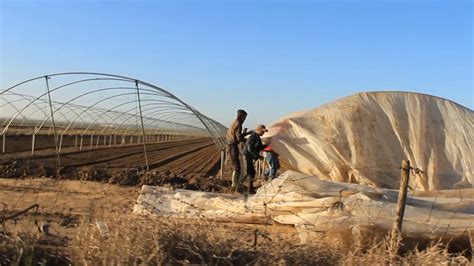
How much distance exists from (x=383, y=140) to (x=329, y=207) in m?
3.29

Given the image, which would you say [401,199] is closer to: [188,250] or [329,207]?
[329,207]

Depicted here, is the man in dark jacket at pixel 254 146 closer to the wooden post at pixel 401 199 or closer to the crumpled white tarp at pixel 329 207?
the crumpled white tarp at pixel 329 207

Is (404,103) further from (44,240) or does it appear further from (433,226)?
(44,240)

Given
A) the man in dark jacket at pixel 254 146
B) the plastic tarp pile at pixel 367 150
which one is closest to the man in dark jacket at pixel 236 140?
the man in dark jacket at pixel 254 146

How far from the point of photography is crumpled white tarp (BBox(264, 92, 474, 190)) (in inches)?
320

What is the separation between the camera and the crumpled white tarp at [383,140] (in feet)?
26.7

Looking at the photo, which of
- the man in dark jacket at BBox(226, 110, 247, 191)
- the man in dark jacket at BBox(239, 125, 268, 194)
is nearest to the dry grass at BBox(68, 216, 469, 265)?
the man in dark jacket at BBox(239, 125, 268, 194)

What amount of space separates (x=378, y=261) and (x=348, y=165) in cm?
438

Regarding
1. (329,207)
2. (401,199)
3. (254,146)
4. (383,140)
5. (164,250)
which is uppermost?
(383,140)

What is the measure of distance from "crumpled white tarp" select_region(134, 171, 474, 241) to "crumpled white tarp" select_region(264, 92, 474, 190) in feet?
3.84

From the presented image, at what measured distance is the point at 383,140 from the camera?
27.5 ft

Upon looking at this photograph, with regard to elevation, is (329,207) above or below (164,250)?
above

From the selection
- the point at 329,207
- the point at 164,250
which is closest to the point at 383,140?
the point at 329,207

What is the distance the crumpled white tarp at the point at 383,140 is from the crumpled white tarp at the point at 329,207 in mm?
1171
